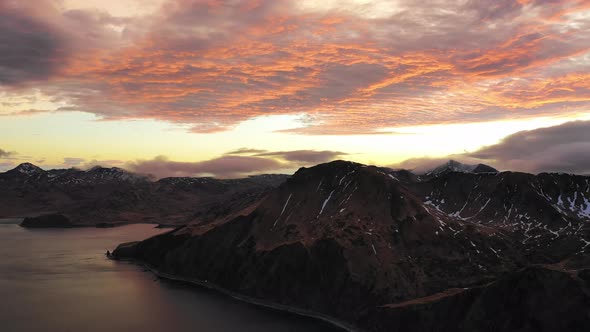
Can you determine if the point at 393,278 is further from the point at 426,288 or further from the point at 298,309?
the point at 298,309

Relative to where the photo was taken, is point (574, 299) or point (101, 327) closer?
point (574, 299)

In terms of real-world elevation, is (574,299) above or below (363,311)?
above

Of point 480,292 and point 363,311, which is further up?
point 480,292

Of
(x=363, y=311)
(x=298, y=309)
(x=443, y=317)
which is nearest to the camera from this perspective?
(x=443, y=317)

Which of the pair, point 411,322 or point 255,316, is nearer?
point 411,322

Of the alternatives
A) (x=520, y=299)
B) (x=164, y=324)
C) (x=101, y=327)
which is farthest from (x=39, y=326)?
(x=520, y=299)

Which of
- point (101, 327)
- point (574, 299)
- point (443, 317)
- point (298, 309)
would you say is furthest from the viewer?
point (298, 309)

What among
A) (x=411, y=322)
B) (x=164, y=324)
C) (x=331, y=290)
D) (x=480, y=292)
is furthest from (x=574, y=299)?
(x=164, y=324)

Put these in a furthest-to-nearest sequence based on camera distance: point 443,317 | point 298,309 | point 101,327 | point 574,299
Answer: point 298,309
point 101,327
point 443,317
point 574,299

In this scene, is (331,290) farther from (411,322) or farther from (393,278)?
(411,322)
